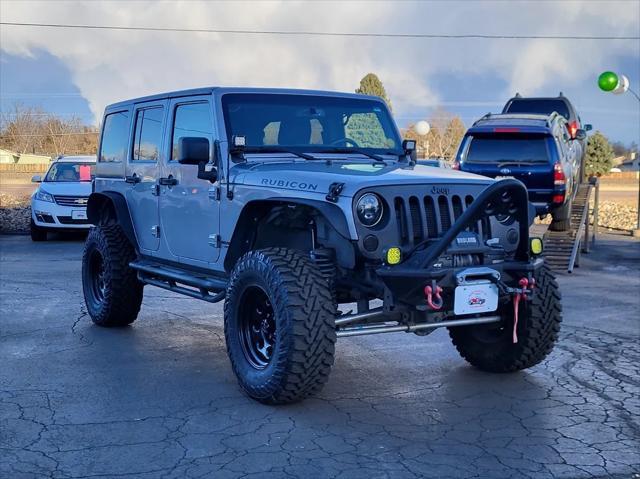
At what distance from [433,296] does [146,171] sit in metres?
3.39

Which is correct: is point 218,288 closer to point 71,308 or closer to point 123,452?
point 123,452

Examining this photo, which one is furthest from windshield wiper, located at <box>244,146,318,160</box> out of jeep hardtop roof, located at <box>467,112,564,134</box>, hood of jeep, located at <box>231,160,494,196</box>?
jeep hardtop roof, located at <box>467,112,564,134</box>

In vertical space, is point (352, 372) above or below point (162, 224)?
below

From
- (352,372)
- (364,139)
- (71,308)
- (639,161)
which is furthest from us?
(639,161)

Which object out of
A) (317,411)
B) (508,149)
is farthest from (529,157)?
(317,411)

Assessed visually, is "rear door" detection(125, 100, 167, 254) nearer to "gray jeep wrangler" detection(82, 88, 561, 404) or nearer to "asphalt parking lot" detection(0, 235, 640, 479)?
"gray jeep wrangler" detection(82, 88, 561, 404)

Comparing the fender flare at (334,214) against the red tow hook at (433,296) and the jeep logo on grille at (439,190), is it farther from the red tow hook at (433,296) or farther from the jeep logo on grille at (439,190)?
the jeep logo on grille at (439,190)

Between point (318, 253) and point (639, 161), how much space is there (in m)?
97.7

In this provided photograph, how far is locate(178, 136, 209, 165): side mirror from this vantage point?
6.15 m

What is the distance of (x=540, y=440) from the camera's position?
4836mm

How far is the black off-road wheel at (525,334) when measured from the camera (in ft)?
19.5

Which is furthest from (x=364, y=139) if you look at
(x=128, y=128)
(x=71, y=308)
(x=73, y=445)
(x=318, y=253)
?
(x=71, y=308)

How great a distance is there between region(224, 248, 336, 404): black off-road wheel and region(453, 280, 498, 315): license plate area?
80cm

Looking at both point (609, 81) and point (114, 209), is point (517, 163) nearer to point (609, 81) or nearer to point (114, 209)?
point (609, 81)
